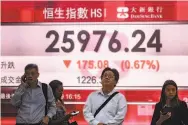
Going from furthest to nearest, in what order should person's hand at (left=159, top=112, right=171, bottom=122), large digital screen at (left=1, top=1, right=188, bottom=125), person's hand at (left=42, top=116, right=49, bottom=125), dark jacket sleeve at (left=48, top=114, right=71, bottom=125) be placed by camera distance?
large digital screen at (left=1, top=1, right=188, bottom=125)
dark jacket sleeve at (left=48, top=114, right=71, bottom=125)
person's hand at (left=42, top=116, right=49, bottom=125)
person's hand at (left=159, top=112, right=171, bottom=122)

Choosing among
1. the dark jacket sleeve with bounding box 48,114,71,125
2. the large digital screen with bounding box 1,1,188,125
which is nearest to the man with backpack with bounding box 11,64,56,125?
the dark jacket sleeve with bounding box 48,114,71,125

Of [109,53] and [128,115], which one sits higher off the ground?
[109,53]

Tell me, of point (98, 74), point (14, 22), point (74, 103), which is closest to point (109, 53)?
point (98, 74)

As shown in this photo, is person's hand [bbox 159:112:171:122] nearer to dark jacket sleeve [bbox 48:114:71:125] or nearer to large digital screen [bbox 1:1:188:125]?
dark jacket sleeve [bbox 48:114:71:125]

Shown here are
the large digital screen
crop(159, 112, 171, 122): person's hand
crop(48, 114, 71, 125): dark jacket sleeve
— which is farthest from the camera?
the large digital screen

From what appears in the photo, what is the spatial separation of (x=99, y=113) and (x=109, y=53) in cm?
153

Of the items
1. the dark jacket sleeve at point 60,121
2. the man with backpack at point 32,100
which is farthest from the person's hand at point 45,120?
the dark jacket sleeve at point 60,121

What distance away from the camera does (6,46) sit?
698 centimetres

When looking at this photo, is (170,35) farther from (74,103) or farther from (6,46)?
(6,46)

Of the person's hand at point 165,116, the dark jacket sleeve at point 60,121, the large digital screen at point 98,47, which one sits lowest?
the dark jacket sleeve at point 60,121

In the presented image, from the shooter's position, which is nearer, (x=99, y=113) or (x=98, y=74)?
(x=99, y=113)

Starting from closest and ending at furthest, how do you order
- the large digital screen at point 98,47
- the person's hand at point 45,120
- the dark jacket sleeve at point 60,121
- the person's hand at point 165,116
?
the person's hand at point 165,116
the person's hand at point 45,120
the dark jacket sleeve at point 60,121
the large digital screen at point 98,47

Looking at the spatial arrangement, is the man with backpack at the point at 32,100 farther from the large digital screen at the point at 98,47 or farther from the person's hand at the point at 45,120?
the large digital screen at the point at 98,47

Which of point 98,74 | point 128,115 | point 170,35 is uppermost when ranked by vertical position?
point 170,35
